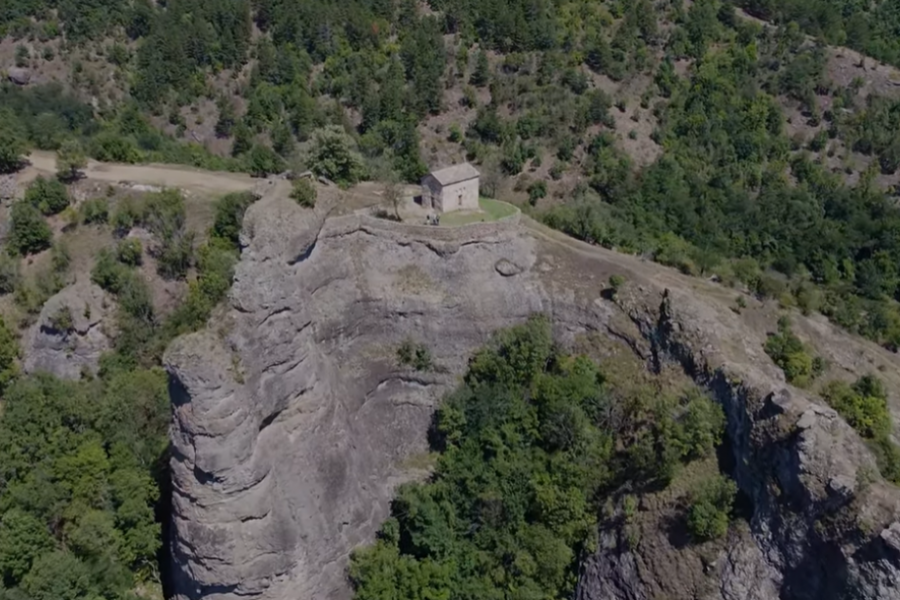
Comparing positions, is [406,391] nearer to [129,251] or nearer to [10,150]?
[129,251]

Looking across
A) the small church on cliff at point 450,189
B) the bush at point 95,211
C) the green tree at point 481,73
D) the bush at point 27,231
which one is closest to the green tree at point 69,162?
the bush at point 95,211

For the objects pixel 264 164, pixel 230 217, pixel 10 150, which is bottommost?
pixel 264 164

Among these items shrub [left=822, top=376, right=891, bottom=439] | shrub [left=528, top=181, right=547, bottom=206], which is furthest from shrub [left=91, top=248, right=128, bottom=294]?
shrub [left=822, top=376, right=891, bottom=439]

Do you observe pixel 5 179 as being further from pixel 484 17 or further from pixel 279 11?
pixel 484 17

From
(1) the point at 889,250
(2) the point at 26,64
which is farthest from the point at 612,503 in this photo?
(2) the point at 26,64

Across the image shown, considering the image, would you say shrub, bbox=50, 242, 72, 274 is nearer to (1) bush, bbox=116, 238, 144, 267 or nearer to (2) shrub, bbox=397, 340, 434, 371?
(1) bush, bbox=116, 238, 144, 267

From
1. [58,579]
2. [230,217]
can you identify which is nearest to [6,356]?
[230,217]
